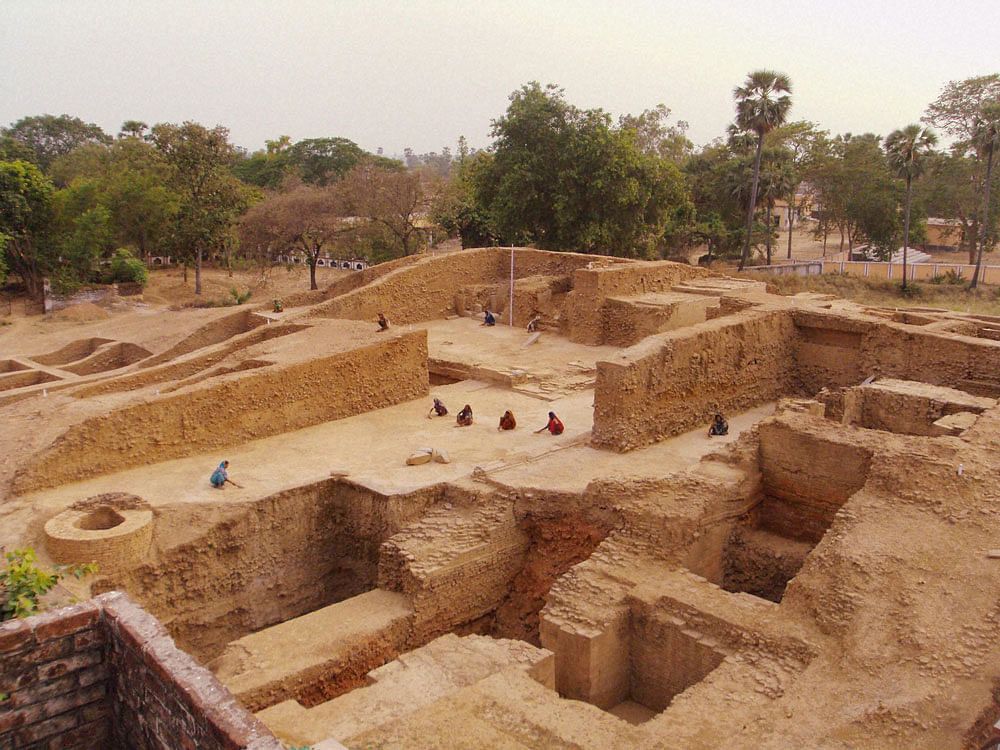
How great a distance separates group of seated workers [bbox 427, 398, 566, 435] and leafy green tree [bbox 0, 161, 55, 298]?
53.0 ft

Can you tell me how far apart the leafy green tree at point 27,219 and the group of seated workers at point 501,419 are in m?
16.2

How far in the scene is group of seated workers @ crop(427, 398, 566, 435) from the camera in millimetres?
11953

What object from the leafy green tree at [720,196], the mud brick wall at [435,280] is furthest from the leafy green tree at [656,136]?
the mud brick wall at [435,280]

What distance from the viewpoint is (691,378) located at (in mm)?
12203

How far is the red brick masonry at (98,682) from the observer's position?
340cm

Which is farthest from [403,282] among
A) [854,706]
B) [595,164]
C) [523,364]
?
[854,706]

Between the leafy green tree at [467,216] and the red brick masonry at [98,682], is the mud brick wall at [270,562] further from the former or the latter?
the leafy green tree at [467,216]

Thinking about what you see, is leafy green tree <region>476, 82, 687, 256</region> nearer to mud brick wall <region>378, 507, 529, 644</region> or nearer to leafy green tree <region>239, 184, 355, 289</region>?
leafy green tree <region>239, 184, 355, 289</region>

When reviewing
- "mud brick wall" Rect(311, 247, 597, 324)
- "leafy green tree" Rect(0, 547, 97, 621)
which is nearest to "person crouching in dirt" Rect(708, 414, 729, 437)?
"mud brick wall" Rect(311, 247, 597, 324)

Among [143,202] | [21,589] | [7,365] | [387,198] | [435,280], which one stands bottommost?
[7,365]

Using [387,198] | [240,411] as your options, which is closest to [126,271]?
[387,198]

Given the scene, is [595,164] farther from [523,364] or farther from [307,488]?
[307,488]

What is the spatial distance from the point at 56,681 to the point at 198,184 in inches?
968

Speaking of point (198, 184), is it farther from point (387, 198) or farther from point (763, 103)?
point (763, 103)
